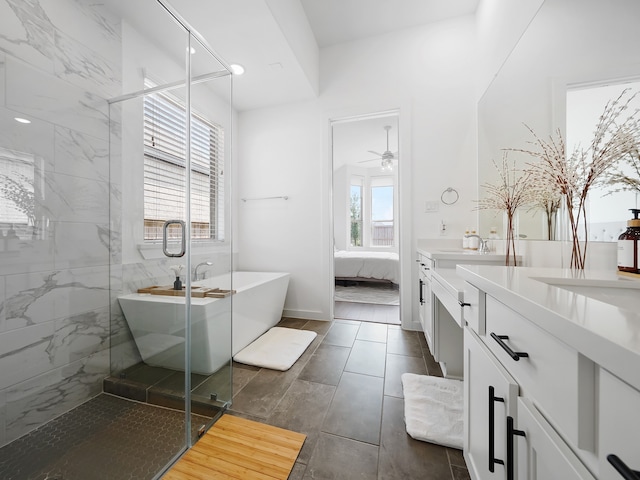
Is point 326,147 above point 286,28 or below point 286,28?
below

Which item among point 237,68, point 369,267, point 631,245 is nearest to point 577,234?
point 631,245

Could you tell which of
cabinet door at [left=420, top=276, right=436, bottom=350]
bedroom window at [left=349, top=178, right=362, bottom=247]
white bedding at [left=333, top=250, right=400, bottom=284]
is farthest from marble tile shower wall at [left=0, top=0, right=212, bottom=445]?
bedroom window at [left=349, top=178, right=362, bottom=247]

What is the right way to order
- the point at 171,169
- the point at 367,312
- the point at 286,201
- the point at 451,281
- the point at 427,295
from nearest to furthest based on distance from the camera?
1. the point at 451,281
2. the point at 171,169
3. the point at 427,295
4. the point at 286,201
5. the point at 367,312

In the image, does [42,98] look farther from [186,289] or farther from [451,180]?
[451,180]

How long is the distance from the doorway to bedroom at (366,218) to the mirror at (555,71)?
1.14 meters

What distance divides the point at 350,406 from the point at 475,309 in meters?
1.05

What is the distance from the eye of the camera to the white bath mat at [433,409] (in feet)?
4.19

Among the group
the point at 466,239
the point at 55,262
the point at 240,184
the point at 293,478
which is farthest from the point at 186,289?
the point at 466,239

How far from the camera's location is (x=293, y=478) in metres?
1.10

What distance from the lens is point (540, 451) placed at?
0.52 meters

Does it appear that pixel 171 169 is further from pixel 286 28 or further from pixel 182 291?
pixel 286 28

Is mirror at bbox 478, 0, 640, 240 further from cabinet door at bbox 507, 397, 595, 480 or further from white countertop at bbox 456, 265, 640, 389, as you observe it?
cabinet door at bbox 507, 397, 595, 480

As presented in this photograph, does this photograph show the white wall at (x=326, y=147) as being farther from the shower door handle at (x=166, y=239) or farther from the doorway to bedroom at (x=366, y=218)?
the shower door handle at (x=166, y=239)

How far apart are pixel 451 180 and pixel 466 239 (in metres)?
0.64
